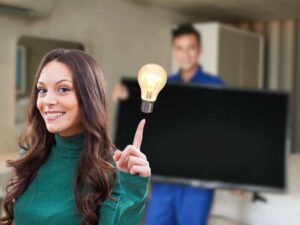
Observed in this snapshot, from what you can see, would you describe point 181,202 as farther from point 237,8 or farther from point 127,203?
point 237,8

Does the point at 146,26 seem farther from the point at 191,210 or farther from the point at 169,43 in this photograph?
the point at 191,210

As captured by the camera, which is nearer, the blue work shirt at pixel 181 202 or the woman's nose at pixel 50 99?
the woman's nose at pixel 50 99

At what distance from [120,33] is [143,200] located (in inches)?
144

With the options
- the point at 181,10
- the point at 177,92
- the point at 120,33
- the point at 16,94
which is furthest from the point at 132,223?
the point at 181,10

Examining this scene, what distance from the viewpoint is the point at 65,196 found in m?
0.81

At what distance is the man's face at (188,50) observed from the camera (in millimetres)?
2135

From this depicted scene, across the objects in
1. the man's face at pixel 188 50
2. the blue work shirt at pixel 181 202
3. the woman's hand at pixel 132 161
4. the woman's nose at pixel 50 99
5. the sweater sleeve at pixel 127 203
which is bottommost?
the blue work shirt at pixel 181 202

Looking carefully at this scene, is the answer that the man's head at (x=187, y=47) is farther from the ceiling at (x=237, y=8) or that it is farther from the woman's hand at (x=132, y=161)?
the ceiling at (x=237, y=8)

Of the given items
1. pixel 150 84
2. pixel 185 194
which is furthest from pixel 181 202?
pixel 150 84

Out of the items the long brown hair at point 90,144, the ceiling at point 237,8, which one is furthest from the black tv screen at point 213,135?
the ceiling at point 237,8

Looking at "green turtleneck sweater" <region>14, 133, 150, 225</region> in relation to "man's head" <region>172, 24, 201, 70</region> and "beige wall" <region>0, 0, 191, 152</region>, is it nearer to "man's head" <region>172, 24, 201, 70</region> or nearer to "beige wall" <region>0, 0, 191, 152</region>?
"man's head" <region>172, 24, 201, 70</region>

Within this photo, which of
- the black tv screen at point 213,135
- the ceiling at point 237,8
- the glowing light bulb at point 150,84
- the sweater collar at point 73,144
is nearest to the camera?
the glowing light bulb at point 150,84

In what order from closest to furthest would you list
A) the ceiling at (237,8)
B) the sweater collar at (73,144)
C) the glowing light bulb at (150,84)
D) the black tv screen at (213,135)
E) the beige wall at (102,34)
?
the glowing light bulb at (150,84), the sweater collar at (73,144), the black tv screen at (213,135), the beige wall at (102,34), the ceiling at (237,8)

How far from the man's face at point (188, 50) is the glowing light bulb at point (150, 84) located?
4.47 feet
